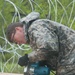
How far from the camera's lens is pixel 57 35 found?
14.0 ft

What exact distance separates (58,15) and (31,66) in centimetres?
341

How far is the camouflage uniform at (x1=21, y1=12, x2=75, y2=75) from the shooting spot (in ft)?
13.4

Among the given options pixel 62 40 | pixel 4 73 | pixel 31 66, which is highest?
pixel 62 40

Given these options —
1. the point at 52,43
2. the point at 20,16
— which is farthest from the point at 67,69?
the point at 20,16

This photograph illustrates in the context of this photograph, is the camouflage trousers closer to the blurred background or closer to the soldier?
the soldier

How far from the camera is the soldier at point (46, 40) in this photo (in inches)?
161

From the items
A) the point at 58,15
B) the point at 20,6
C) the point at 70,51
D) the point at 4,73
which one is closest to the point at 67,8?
the point at 58,15

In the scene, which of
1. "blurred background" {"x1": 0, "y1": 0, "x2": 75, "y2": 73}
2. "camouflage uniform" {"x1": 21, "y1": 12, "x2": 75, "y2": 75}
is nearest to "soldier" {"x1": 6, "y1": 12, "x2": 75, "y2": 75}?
"camouflage uniform" {"x1": 21, "y1": 12, "x2": 75, "y2": 75}

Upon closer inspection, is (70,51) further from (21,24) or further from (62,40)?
(21,24)

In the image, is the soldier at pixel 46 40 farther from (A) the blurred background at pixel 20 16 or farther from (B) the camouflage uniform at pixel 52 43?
(A) the blurred background at pixel 20 16

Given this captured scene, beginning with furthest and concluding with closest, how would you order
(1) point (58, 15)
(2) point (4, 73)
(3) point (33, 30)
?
(1) point (58, 15) < (2) point (4, 73) < (3) point (33, 30)

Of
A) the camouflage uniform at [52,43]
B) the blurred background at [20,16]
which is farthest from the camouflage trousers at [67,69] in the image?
the blurred background at [20,16]

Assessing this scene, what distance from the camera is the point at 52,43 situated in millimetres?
4109

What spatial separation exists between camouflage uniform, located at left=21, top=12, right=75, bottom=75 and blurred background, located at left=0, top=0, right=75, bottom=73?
8.43 feet
